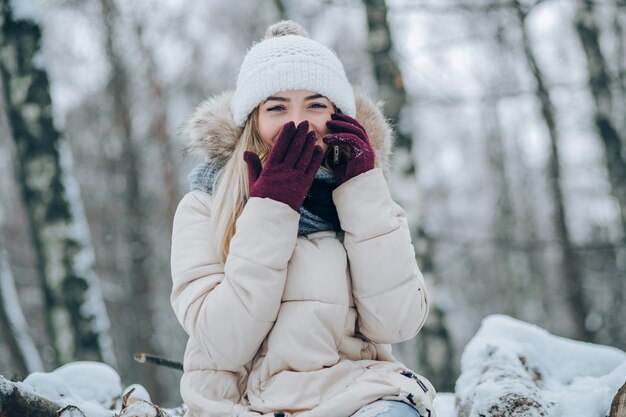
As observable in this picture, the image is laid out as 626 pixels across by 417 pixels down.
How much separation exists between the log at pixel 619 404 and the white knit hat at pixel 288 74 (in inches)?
60.6

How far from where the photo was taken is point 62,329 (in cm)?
566

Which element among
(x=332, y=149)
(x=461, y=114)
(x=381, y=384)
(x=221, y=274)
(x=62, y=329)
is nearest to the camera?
(x=381, y=384)

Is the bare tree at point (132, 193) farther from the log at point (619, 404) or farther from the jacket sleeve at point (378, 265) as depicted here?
the log at point (619, 404)

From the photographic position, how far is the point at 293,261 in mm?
2045

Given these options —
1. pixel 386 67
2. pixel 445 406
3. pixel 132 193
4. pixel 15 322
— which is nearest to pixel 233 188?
pixel 445 406

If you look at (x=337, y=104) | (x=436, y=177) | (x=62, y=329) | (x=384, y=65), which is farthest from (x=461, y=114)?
(x=337, y=104)

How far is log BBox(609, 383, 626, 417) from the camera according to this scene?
212 centimetres

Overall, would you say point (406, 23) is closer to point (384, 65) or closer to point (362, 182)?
point (384, 65)

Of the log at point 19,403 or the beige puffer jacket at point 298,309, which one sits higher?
the beige puffer jacket at point 298,309

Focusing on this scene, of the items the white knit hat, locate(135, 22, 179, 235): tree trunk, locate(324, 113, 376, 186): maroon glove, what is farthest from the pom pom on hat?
locate(135, 22, 179, 235): tree trunk

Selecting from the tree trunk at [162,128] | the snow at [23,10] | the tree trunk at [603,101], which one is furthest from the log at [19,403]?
the tree trunk at [162,128]

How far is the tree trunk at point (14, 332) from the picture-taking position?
620cm

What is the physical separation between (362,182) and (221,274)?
2.07ft

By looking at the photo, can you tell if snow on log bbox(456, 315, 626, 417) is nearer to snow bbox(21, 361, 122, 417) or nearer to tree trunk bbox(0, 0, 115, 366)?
snow bbox(21, 361, 122, 417)
